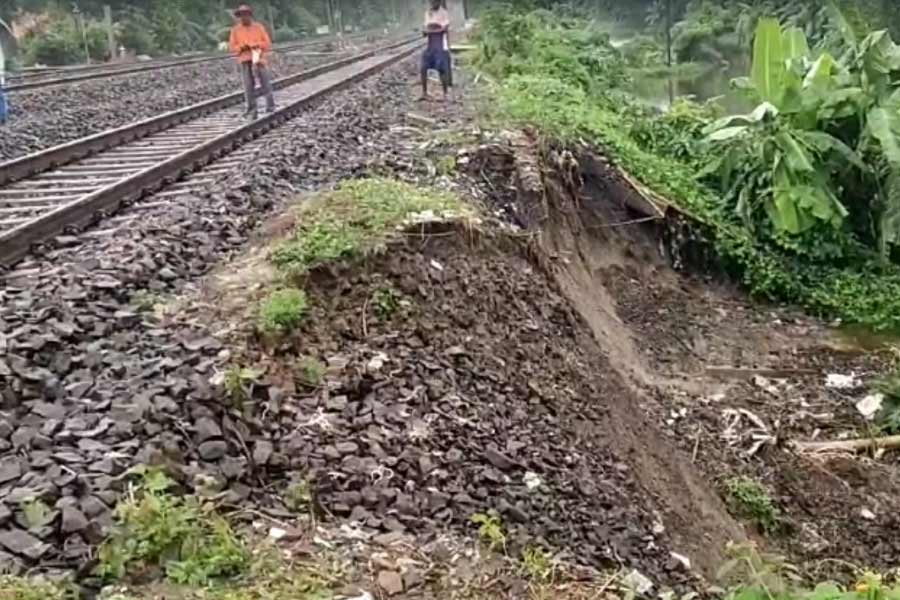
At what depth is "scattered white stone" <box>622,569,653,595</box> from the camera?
13.2ft

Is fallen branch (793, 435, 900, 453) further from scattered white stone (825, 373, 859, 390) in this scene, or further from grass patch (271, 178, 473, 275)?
grass patch (271, 178, 473, 275)

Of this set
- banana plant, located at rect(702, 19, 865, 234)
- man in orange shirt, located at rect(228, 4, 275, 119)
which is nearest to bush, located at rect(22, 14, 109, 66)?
man in orange shirt, located at rect(228, 4, 275, 119)

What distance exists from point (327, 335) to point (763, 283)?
6824 mm

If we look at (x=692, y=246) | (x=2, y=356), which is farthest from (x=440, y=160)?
(x=2, y=356)

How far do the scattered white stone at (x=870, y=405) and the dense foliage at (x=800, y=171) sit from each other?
2.11m

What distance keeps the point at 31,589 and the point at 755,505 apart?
4688 mm

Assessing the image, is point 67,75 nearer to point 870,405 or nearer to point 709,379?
point 709,379

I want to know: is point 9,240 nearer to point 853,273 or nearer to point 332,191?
point 332,191

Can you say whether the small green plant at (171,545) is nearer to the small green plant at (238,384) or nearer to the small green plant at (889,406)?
the small green plant at (238,384)

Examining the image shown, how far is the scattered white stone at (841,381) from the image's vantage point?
9.17m

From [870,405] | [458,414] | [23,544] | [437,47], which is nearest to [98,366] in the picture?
[23,544]

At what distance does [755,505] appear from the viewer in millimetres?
6652

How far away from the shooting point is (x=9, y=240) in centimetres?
677

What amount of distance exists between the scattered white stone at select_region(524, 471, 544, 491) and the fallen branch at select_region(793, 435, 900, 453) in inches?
140
